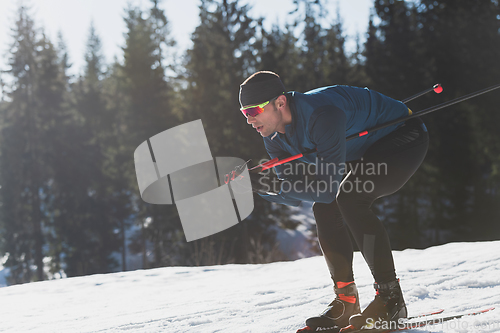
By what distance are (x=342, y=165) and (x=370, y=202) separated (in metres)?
0.32

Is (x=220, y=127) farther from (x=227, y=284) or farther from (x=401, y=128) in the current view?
(x=401, y=128)

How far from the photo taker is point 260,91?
5.97 ft

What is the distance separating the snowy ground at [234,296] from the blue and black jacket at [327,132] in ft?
2.95

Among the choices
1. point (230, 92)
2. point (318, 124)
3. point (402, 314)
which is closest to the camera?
point (318, 124)

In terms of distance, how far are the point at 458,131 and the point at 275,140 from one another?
52.4 feet

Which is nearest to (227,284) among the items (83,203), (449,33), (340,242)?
(340,242)

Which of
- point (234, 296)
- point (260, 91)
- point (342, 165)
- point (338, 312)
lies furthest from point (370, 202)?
point (234, 296)

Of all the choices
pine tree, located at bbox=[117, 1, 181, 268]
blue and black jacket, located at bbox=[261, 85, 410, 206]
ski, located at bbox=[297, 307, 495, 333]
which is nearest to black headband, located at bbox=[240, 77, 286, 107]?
blue and black jacket, located at bbox=[261, 85, 410, 206]

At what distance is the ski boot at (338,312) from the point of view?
6.56ft

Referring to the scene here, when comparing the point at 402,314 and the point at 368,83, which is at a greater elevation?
the point at 368,83

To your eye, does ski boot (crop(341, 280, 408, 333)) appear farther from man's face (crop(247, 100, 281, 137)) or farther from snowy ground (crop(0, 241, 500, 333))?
man's face (crop(247, 100, 281, 137))

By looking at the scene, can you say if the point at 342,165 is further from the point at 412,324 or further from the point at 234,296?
the point at 234,296

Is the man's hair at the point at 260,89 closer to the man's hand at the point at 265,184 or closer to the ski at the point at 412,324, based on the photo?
the man's hand at the point at 265,184

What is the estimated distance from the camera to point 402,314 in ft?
6.48
